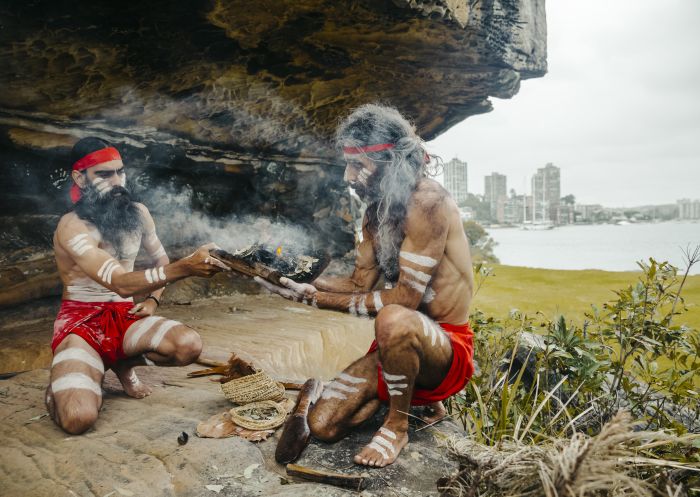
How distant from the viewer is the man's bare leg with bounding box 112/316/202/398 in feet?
10.5

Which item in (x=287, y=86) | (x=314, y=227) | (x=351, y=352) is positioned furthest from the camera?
(x=314, y=227)

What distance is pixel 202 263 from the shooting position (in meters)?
2.95

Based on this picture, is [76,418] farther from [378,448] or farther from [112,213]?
[378,448]

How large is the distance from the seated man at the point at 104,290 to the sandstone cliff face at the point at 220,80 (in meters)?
1.05

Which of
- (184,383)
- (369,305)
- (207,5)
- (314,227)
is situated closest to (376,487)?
(369,305)

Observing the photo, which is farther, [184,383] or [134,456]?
[184,383]

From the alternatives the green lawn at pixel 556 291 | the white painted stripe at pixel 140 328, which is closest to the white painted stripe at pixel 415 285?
the white painted stripe at pixel 140 328

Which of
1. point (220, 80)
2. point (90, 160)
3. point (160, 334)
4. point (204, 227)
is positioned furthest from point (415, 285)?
point (204, 227)

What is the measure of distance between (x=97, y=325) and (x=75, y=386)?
0.45 m

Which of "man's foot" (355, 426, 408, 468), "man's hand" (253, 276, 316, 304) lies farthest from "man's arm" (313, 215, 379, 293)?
"man's foot" (355, 426, 408, 468)

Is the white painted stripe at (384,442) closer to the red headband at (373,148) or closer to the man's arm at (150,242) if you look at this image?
the red headband at (373,148)

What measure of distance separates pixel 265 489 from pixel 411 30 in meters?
3.67

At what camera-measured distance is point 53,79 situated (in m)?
3.94

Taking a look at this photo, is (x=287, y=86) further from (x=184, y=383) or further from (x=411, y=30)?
(x=184, y=383)
